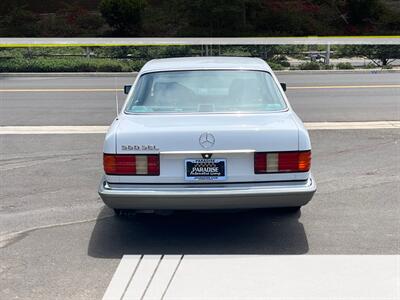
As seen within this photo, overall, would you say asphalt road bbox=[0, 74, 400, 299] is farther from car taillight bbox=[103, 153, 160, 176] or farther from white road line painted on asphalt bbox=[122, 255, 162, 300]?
car taillight bbox=[103, 153, 160, 176]

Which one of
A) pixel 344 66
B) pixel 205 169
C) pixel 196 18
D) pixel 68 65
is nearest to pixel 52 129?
pixel 205 169

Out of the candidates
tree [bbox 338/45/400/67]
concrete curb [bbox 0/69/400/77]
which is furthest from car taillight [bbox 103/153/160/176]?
tree [bbox 338/45/400/67]

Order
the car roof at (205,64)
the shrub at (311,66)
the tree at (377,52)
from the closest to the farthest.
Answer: the car roof at (205,64)
the shrub at (311,66)
the tree at (377,52)

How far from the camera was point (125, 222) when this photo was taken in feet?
18.4

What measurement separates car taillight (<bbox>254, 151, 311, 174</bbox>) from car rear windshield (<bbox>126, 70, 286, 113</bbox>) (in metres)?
0.70

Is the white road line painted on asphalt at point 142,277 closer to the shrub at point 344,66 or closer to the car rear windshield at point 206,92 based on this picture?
the car rear windshield at point 206,92

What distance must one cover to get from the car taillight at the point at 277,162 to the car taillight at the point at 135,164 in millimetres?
798

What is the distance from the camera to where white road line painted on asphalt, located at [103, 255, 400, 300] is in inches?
159

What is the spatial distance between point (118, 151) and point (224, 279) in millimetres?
1312

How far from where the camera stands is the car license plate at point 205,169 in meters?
4.69

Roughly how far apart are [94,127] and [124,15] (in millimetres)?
22585

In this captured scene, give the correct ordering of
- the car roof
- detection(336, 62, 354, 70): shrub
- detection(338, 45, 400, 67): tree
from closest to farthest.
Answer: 1. the car roof
2. detection(336, 62, 354, 70): shrub
3. detection(338, 45, 400, 67): tree

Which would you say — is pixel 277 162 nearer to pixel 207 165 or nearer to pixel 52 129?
pixel 207 165

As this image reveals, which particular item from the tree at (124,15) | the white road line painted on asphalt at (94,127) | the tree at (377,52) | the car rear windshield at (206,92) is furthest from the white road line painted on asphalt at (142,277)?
the tree at (124,15)
